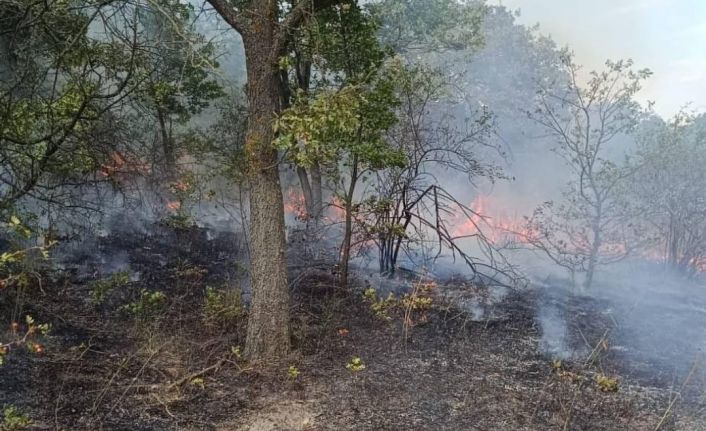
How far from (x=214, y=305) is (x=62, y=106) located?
3.25m

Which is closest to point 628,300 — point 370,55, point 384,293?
point 384,293

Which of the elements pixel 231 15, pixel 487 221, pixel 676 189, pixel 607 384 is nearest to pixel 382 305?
pixel 607 384

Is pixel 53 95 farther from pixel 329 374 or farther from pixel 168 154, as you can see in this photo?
pixel 168 154

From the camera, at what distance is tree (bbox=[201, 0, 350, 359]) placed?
587 cm

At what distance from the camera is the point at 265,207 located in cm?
611

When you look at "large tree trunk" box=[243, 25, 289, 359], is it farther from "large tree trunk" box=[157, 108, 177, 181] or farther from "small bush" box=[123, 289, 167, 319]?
"large tree trunk" box=[157, 108, 177, 181]

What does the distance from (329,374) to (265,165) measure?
2561 millimetres

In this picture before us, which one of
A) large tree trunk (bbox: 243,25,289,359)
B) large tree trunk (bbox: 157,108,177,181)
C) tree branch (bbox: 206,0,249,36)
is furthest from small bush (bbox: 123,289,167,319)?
large tree trunk (bbox: 157,108,177,181)

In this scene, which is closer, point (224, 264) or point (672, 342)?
point (672, 342)

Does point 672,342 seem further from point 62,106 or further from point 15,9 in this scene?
point 15,9

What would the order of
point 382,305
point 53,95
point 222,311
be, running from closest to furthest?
point 53,95, point 222,311, point 382,305

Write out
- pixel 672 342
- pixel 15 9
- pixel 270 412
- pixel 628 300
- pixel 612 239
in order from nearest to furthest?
pixel 270 412
pixel 15 9
pixel 672 342
pixel 628 300
pixel 612 239

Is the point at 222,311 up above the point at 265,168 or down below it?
below

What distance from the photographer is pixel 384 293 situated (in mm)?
9664
